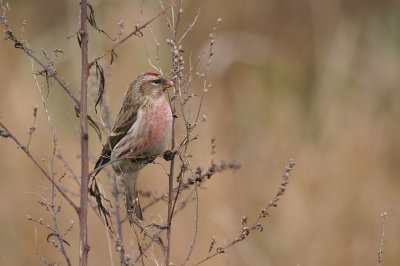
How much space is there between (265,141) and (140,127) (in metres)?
2.81

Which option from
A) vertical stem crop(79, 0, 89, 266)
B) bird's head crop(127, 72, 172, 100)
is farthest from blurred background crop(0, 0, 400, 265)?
vertical stem crop(79, 0, 89, 266)

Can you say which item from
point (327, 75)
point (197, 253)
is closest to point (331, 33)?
point (327, 75)

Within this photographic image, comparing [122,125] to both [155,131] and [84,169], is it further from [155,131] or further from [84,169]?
[84,169]

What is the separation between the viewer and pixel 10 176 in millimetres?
5852

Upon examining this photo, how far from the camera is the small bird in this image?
3.51 m

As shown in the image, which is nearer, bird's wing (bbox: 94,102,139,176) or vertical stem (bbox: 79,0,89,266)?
vertical stem (bbox: 79,0,89,266)

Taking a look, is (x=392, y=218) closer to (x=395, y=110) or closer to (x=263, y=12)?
(x=395, y=110)

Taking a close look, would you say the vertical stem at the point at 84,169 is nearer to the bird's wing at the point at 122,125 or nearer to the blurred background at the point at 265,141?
the bird's wing at the point at 122,125

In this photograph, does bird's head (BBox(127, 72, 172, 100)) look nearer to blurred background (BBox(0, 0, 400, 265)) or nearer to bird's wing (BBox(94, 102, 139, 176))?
bird's wing (BBox(94, 102, 139, 176))

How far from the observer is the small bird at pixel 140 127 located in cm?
351

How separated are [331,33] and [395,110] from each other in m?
1.65

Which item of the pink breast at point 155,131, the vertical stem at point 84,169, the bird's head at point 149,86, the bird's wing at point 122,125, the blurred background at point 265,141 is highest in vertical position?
the blurred background at point 265,141

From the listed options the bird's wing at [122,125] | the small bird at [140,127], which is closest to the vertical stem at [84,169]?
the small bird at [140,127]

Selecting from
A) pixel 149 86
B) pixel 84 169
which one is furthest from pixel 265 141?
pixel 84 169
